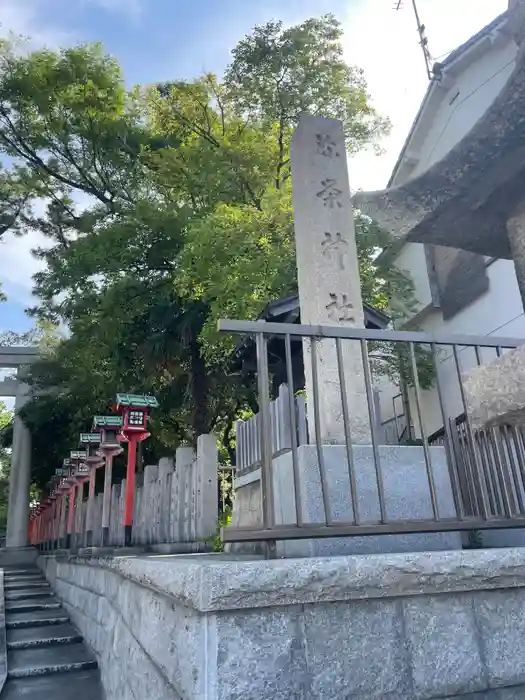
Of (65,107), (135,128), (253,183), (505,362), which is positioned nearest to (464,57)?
(253,183)

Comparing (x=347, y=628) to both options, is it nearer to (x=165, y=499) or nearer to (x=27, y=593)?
(x=165, y=499)

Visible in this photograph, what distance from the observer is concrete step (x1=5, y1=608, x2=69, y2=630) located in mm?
6871

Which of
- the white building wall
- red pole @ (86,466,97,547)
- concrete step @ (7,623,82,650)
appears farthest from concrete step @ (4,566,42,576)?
the white building wall

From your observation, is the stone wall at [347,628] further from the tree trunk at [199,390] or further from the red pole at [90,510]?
the red pole at [90,510]

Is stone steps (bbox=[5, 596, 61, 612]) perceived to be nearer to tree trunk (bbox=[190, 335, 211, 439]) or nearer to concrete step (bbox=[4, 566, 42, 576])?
tree trunk (bbox=[190, 335, 211, 439])

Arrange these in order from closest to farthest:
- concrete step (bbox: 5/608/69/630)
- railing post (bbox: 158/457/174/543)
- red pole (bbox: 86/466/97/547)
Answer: concrete step (bbox: 5/608/69/630), railing post (bbox: 158/457/174/543), red pole (bbox: 86/466/97/547)

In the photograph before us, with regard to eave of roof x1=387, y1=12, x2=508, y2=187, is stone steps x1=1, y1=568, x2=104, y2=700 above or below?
below

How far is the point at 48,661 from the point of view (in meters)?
5.18

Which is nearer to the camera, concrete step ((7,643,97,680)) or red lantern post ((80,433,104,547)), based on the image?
concrete step ((7,643,97,680))

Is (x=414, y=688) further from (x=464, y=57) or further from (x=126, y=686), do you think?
(x=464, y=57)

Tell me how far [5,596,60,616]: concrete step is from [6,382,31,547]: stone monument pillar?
1392 cm

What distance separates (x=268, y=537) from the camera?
208 cm

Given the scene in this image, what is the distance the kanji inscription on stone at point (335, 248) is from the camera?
4.64 metres

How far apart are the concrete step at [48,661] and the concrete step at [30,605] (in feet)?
8.66
